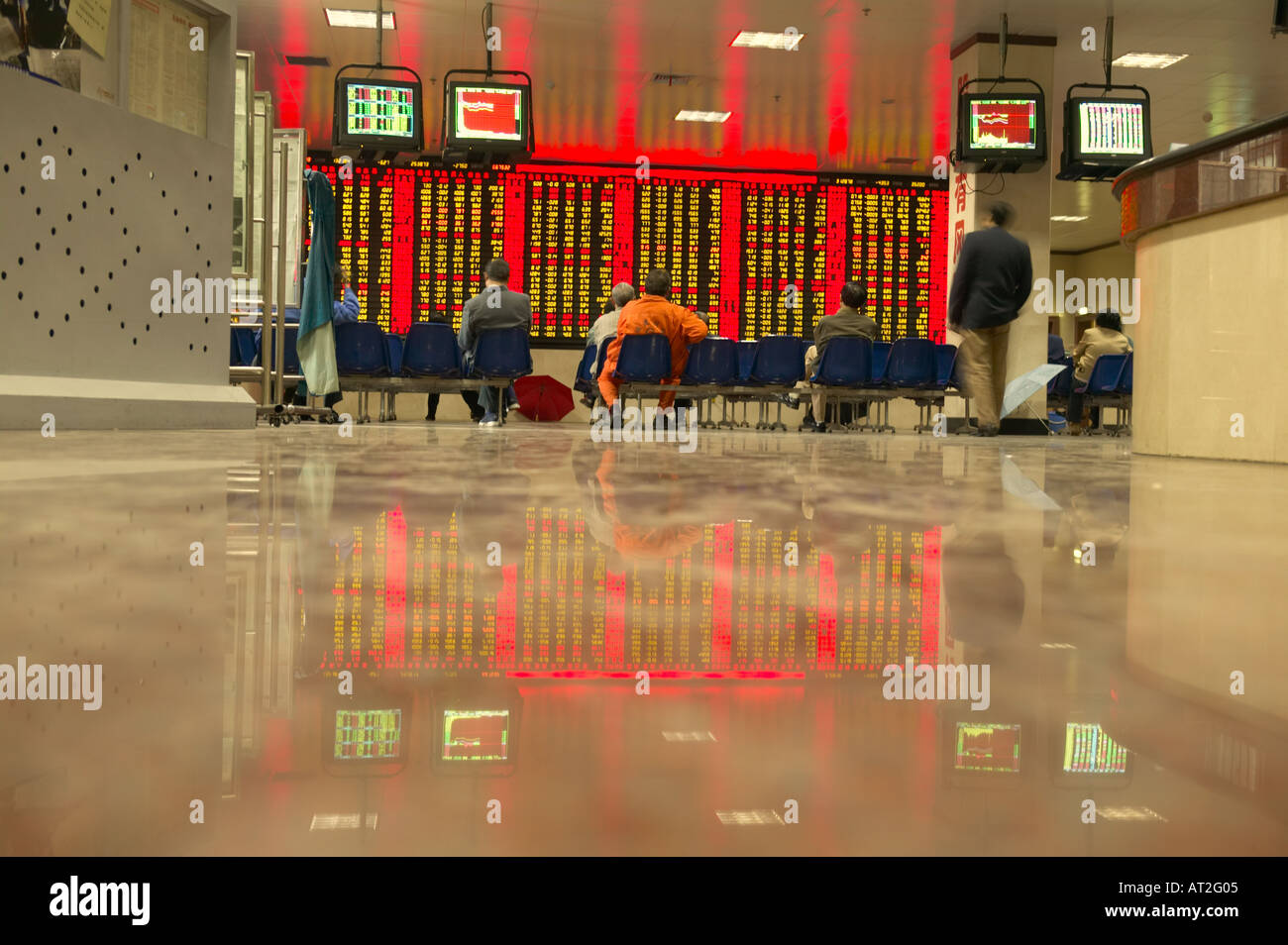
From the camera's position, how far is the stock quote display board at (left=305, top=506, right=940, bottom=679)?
734 mm

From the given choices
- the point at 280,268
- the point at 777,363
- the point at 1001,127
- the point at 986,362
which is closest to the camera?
the point at 280,268

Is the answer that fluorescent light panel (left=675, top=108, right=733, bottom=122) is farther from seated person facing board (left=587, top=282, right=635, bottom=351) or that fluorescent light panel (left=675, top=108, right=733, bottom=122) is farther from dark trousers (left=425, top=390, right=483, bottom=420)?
dark trousers (left=425, top=390, right=483, bottom=420)

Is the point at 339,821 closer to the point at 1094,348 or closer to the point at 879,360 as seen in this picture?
the point at 879,360

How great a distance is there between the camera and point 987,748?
0.55 m

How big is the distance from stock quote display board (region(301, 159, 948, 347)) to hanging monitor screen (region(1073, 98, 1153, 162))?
15.1 feet

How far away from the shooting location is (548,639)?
2.61 feet

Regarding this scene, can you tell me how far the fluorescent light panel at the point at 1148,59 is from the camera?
33.0ft

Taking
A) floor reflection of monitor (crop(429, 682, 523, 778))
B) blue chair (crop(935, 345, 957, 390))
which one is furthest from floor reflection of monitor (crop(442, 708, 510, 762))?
blue chair (crop(935, 345, 957, 390))

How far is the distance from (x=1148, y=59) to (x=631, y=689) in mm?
11306

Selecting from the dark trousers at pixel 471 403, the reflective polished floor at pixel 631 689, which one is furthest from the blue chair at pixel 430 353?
the reflective polished floor at pixel 631 689

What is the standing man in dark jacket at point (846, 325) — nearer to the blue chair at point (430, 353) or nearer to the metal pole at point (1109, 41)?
the metal pole at point (1109, 41)

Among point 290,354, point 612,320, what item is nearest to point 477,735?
point 290,354

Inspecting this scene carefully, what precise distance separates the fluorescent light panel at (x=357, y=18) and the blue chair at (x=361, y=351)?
2592 mm

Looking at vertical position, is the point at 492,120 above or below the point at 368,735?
above
